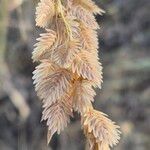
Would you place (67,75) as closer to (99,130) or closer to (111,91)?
(99,130)

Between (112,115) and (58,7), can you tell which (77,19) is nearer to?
(58,7)

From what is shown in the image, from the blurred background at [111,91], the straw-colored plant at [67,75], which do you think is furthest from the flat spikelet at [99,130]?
the blurred background at [111,91]

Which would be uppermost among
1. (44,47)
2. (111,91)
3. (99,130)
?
(44,47)

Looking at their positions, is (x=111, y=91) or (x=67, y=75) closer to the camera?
(x=67, y=75)

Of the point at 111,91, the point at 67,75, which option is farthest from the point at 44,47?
the point at 111,91

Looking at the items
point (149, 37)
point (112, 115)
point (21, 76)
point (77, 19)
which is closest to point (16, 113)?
point (21, 76)

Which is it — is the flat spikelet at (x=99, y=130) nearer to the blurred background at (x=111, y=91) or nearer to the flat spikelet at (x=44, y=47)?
the flat spikelet at (x=44, y=47)

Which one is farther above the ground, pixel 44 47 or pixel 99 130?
pixel 44 47
